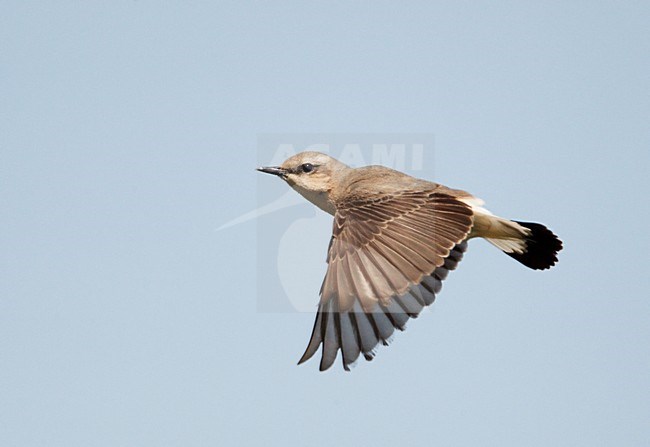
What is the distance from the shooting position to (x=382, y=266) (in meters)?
8.12

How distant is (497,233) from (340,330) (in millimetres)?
3220

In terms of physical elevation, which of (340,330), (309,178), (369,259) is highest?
(309,178)

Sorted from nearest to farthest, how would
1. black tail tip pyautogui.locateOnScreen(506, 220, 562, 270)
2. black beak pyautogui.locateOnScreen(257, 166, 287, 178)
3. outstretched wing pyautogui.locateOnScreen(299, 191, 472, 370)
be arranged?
outstretched wing pyautogui.locateOnScreen(299, 191, 472, 370), black tail tip pyautogui.locateOnScreen(506, 220, 562, 270), black beak pyautogui.locateOnScreen(257, 166, 287, 178)

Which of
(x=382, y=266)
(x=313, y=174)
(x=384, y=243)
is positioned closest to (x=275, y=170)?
(x=313, y=174)

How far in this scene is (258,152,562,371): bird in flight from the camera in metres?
7.64

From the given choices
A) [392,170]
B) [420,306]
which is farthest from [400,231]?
[392,170]

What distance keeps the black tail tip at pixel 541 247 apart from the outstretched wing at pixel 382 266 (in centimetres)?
165

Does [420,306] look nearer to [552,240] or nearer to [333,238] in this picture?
[333,238]

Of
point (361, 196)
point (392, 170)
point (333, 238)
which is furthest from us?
point (392, 170)

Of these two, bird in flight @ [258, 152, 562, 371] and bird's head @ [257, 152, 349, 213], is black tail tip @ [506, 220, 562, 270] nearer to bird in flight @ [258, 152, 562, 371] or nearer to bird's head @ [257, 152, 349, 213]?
bird in flight @ [258, 152, 562, 371]

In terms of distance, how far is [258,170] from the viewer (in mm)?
11258

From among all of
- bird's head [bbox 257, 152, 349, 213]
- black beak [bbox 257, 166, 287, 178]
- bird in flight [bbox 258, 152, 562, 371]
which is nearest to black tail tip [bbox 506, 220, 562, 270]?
bird in flight [bbox 258, 152, 562, 371]

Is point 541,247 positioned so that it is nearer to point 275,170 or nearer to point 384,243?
point 384,243

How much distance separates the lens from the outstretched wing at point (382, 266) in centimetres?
760
